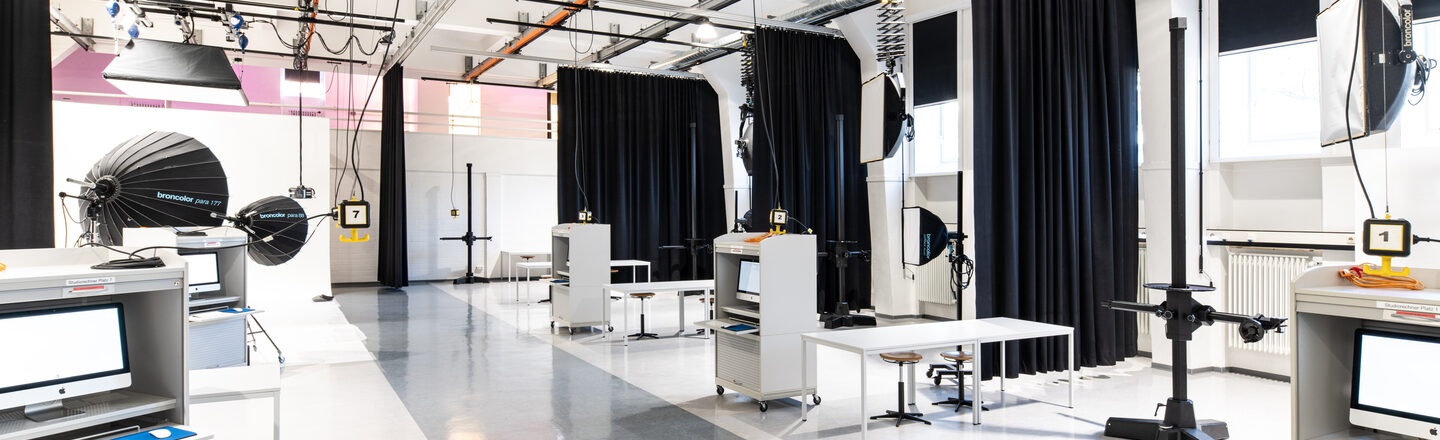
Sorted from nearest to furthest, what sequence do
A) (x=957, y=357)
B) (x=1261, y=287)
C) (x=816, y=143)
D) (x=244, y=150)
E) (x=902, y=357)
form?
(x=902, y=357) < (x=957, y=357) < (x=1261, y=287) < (x=816, y=143) < (x=244, y=150)

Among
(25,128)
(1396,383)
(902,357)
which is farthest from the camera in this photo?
(902,357)

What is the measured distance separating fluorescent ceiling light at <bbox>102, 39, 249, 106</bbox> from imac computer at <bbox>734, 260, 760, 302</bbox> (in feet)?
11.3

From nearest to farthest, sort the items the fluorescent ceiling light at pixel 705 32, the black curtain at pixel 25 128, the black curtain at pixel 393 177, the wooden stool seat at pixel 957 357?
the black curtain at pixel 25 128, the wooden stool seat at pixel 957 357, the fluorescent ceiling light at pixel 705 32, the black curtain at pixel 393 177

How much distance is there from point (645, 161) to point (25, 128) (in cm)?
907

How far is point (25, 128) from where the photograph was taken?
11.5ft

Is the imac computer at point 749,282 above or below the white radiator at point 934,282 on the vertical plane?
above

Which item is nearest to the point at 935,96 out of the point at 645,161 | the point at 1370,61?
the point at 645,161

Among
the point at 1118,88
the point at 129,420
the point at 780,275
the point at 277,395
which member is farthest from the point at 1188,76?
the point at 129,420

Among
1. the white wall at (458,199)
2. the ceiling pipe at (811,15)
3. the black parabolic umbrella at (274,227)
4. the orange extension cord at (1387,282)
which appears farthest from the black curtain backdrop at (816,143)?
the white wall at (458,199)

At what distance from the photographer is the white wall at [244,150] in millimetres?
10281

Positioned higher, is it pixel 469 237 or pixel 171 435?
pixel 469 237

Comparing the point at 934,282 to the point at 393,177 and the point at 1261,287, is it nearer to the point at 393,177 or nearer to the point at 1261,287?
the point at 1261,287

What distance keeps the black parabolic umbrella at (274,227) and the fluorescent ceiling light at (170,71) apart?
79cm

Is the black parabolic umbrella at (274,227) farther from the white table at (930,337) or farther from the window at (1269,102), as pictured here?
the window at (1269,102)
